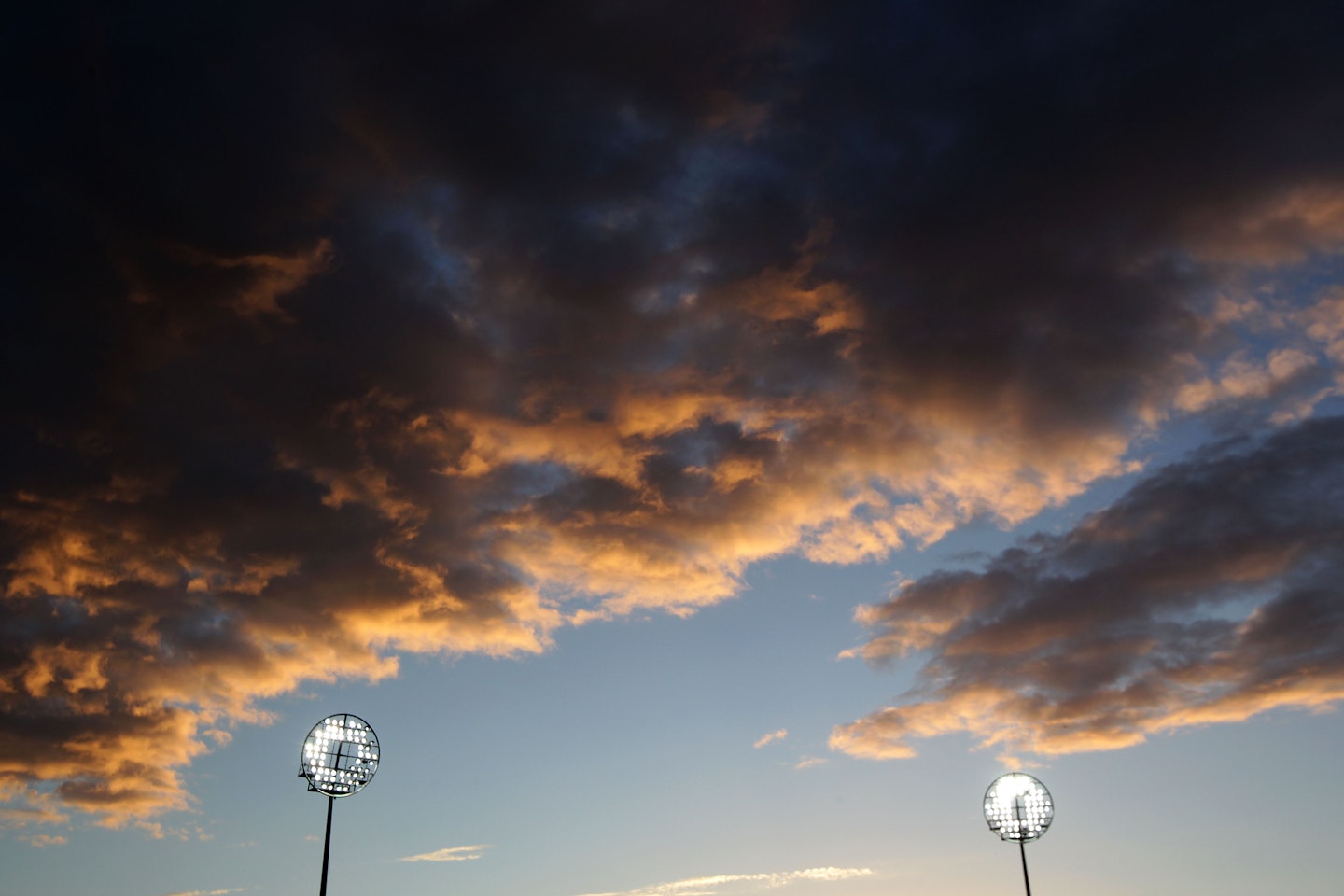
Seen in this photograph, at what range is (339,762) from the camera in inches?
1223

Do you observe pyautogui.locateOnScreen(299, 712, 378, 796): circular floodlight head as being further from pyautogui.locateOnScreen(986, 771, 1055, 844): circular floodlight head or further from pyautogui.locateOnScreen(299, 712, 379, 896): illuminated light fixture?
pyautogui.locateOnScreen(986, 771, 1055, 844): circular floodlight head

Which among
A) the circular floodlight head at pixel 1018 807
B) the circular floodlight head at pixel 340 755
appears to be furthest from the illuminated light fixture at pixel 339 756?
the circular floodlight head at pixel 1018 807

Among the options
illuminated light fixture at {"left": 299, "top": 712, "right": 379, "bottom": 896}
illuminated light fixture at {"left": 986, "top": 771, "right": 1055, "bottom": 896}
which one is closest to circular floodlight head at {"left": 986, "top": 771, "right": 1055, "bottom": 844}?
illuminated light fixture at {"left": 986, "top": 771, "right": 1055, "bottom": 896}

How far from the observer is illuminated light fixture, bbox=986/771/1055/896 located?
119 ft

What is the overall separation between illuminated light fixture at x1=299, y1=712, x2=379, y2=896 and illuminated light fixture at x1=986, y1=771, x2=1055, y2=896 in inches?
920

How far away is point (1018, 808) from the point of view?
3662cm

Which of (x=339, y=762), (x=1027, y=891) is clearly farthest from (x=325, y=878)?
(x=1027, y=891)

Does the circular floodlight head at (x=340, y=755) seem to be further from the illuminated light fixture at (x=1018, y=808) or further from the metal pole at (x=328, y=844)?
the illuminated light fixture at (x=1018, y=808)

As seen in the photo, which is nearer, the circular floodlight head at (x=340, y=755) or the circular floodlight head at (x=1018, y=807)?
the circular floodlight head at (x=340, y=755)

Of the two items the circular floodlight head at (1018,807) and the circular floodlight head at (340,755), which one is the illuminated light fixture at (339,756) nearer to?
the circular floodlight head at (340,755)

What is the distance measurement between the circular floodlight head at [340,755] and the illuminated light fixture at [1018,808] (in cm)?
2337

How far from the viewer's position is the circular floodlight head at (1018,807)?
36406 mm

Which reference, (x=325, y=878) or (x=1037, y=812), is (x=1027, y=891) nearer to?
(x=1037, y=812)

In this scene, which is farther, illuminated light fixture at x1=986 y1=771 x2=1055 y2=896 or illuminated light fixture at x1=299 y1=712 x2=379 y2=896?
illuminated light fixture at x1=986 y1=771 x2=1055 y2=896
